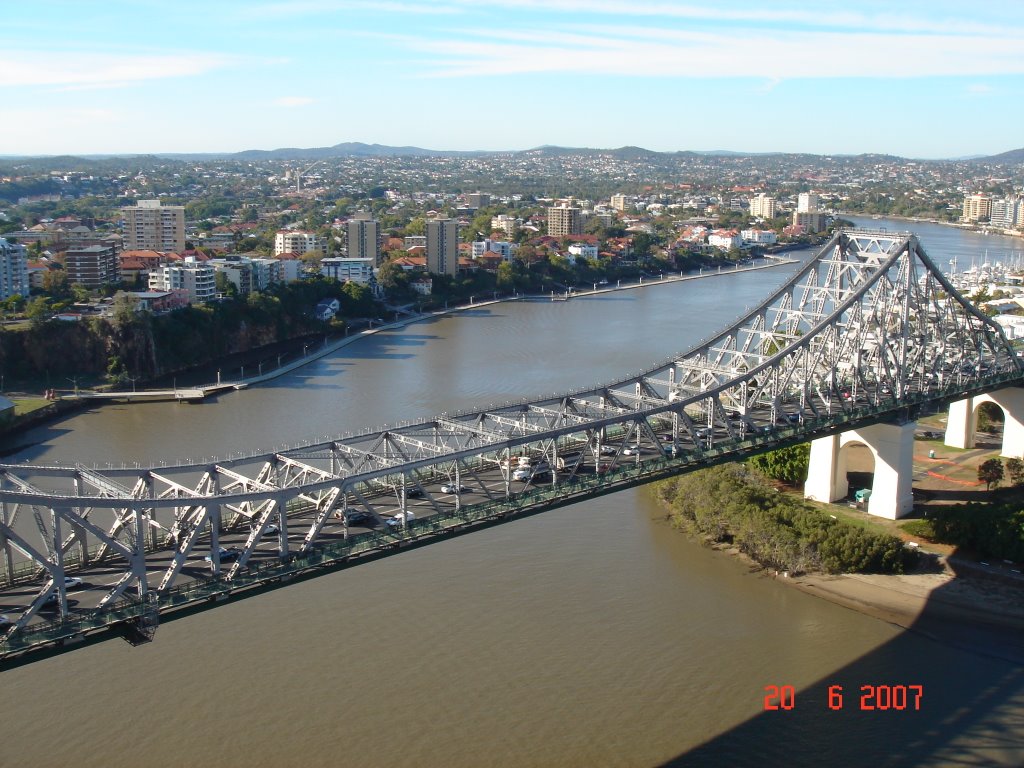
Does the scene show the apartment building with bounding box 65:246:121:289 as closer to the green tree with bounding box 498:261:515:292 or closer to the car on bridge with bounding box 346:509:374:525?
the green tree with bounding box 498:261:515:292

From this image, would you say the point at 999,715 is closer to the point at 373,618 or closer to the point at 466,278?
the point at 373,618

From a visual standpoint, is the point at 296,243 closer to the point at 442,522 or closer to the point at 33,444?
the point at 33,444

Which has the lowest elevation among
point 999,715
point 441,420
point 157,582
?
point 999,715

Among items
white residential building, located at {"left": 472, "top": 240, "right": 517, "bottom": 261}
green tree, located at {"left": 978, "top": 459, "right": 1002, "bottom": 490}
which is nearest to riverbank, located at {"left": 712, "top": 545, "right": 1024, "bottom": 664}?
green tree, located at {"left": 978, "top": 459, "right": 1002, "bottom": 490}

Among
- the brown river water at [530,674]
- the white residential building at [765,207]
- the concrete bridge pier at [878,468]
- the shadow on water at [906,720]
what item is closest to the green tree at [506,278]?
the concrete bridge pier at [878,468]

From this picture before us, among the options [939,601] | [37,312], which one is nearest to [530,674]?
[939,601]

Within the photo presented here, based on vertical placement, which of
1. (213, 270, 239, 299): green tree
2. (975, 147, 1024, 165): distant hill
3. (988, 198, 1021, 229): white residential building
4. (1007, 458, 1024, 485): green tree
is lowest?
(1007, 458, 1024, 485): green tree

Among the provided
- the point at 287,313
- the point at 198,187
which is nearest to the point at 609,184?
the point at 198,187
